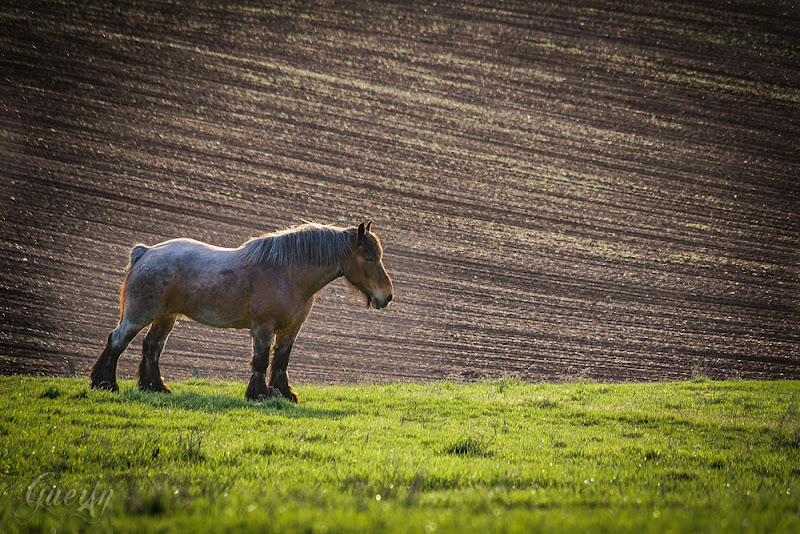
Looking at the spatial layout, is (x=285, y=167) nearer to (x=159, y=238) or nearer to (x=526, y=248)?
(x=159, y=238)

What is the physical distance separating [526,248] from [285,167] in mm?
8060

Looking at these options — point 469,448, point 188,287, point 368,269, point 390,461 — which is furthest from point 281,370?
point 390,461

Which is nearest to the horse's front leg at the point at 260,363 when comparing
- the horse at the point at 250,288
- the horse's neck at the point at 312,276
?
the horse at the point at 250,288

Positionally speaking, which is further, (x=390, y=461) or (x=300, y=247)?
(x=300, y=247)

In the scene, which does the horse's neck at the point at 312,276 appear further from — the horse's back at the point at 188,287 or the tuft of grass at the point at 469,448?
the tuft of grass at the point at 469,448

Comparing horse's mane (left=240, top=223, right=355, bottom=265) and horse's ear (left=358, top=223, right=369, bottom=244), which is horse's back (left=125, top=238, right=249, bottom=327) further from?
horse's ear (left=358, top=223, right=369, bottom=244)

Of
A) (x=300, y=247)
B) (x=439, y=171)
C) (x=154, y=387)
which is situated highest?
(x=439, y=171)

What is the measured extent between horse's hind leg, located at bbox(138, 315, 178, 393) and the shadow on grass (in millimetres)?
251

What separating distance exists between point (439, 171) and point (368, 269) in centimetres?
1271

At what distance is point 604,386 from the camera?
10203mm

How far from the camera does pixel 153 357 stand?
8.06 m

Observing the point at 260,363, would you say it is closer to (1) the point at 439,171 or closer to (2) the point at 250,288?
(2) the point at 250,288

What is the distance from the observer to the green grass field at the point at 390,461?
300 centimetres

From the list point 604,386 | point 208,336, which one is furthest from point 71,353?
point 604,386
